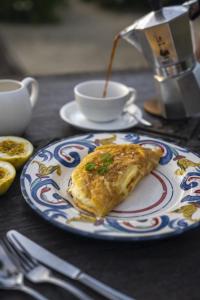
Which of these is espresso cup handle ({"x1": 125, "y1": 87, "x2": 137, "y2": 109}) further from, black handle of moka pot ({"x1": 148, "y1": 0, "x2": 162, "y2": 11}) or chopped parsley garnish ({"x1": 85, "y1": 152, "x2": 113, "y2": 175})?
chopped parsley garnish ({"x1": 85, "y1": 152, "x2": 113, "y2": 175})

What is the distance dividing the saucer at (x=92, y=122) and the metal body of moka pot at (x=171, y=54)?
0.09 metres

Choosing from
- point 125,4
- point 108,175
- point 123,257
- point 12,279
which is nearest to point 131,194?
point 108,175

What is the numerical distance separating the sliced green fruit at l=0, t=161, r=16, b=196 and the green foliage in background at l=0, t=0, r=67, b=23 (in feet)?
11.7

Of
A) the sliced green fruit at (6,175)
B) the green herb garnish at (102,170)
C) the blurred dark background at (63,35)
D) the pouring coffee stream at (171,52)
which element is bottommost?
the blurred dark background at (63,35)

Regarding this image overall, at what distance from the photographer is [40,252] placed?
0.62m

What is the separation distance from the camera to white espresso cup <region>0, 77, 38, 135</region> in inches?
37.4

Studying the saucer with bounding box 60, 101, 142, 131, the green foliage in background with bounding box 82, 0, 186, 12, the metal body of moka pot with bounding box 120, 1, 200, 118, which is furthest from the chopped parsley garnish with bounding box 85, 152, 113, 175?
the green foliage in background with bounding box 82, 0, 186, 12

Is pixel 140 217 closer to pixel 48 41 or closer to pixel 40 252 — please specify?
pixel 40 252

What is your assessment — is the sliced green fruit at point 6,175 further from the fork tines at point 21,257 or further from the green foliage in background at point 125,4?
the green foliage in background at point 125,4

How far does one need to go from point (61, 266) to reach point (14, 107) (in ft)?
1.48

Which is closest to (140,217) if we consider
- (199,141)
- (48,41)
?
(199,141)

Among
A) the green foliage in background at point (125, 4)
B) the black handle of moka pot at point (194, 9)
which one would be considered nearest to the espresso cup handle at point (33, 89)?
the black handle of moka pot at point (194, 9)

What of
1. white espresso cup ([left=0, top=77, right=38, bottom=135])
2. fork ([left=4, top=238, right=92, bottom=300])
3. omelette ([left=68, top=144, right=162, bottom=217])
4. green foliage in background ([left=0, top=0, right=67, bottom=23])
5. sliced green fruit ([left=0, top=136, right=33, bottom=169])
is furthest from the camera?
green foliage in background ([left=0, top=0, right=67, bottom=23])

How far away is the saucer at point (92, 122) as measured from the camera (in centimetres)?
105
